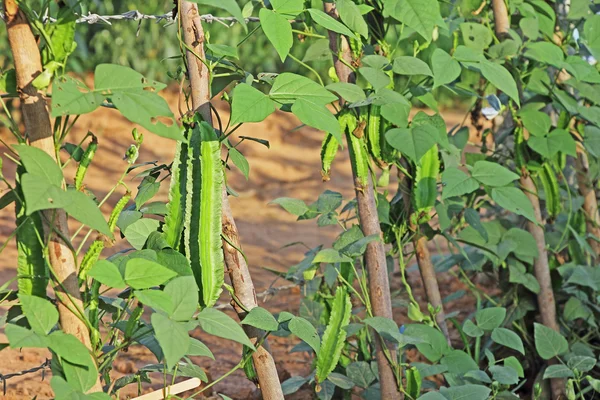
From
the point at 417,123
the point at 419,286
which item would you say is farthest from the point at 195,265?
the point at 419,286

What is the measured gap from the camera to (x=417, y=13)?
1.62m

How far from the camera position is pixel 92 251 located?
1.26m

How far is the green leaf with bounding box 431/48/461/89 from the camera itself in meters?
1.77

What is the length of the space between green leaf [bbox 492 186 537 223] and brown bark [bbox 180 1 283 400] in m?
0.73

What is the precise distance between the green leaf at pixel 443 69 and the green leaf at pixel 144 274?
824 mm

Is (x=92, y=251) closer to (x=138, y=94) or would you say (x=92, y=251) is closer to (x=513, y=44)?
(x=138, y=94)

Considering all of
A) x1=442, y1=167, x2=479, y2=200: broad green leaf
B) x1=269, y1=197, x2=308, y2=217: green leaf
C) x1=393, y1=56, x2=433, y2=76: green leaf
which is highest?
x1=393, y1=56, x2=433, y2=76: green leaf

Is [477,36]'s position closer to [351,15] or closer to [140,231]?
[351,15]

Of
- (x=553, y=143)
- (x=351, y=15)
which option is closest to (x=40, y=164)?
(x=351, y=15)

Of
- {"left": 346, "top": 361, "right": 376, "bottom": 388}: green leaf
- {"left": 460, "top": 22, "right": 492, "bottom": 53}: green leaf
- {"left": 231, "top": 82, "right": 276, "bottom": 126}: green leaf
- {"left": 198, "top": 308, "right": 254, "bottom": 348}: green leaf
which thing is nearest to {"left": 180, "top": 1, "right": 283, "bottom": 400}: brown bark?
{"left": 231, "top": 82, "right": 276, "bottom": 126}: green leaf

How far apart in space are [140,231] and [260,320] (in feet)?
0.87

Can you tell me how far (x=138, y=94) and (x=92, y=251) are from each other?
11.0 inches

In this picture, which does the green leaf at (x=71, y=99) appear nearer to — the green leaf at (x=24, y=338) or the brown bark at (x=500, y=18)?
the green leaf at (x=24, y=338)

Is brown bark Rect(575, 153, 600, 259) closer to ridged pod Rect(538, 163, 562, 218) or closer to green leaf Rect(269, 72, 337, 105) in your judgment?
ridged pod Rect(538, 163, 562, 218)
